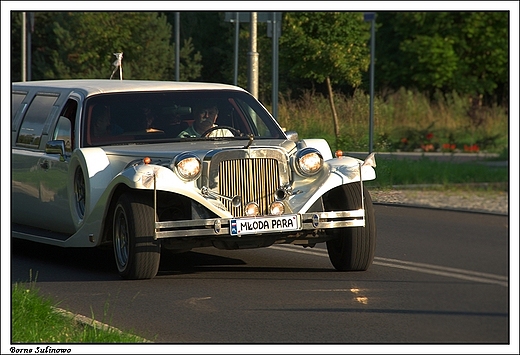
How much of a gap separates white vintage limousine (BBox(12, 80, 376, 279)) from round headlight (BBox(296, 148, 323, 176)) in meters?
0.01

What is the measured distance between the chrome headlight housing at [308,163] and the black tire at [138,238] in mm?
1238

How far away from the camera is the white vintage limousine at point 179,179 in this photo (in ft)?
30.2

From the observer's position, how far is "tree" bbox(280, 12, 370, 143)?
906 centimetres

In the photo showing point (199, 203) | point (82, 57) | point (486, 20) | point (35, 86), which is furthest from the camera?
point (82, 57)

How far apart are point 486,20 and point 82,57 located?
842cm

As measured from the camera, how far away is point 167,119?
10781 millimetres

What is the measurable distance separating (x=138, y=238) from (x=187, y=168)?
26.5 inches

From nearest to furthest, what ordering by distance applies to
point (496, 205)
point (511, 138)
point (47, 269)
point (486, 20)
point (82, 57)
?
point (496, 205) < point (511, 138) < point (486, 20) < point (47, 269) < point (82, 57)

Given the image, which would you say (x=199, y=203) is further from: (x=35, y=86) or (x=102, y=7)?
(x=35, y=86)

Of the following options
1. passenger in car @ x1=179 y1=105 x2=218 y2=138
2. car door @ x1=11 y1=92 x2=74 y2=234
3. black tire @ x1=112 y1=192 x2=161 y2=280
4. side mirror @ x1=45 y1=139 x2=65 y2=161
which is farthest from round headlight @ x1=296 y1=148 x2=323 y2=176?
side mirror @ x1=45 y1=139 x2=65 y2=161

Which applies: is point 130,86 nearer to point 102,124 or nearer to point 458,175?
point 102,124

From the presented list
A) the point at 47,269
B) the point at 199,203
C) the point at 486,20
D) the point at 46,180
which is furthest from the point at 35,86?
the point at 486,20

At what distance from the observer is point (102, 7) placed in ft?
28.0

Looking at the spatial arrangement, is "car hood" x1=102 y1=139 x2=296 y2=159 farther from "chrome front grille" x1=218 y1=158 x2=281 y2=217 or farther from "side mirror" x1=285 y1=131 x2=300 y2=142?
"side mirror" x1=285 y1=131 x2=300 y2=142
